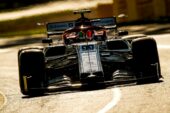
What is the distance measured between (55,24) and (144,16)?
19541 mm

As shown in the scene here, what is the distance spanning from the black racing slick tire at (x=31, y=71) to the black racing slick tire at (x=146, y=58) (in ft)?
9.14

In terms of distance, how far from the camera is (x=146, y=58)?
1386 cm

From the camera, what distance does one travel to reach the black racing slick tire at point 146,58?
1373 centimetres

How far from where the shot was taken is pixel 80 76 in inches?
538

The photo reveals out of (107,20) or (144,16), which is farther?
→ (144,16)

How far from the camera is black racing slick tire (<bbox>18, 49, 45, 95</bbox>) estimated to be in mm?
13922

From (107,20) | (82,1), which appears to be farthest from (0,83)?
(82,1)

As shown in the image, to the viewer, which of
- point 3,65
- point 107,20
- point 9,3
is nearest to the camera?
point 107,20

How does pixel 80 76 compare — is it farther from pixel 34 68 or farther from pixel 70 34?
pixel 70 34

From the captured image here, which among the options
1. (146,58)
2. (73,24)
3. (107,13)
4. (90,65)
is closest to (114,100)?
(90,65)

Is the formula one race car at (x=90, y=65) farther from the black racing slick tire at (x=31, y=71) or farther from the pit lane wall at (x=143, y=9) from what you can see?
the pit lane wall at (x=143, y=9)

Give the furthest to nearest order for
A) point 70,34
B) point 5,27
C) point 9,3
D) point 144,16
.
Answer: point 9,3 → point 5,27 → point 144,16 → point 70,34

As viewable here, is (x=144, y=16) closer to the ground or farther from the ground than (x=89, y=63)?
closer to the ground

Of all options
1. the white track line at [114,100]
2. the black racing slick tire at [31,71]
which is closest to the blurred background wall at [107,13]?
the black racing slick tire at [31,71]
